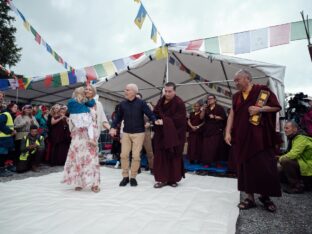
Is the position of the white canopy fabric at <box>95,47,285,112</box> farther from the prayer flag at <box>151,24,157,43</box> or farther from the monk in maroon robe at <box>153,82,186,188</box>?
the monk in maroon robe at <box>153,82,186,188</box>

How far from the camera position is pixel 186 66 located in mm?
7750

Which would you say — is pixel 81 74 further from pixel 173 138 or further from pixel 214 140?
pixel 173 138

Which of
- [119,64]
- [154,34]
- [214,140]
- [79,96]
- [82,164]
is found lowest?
[82,164]

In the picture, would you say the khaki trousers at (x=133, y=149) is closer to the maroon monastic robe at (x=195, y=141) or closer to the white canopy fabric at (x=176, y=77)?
the maroon monastic robe at (x=195, y=141)

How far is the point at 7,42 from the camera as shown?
1683 cm

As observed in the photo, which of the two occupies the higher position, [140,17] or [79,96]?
[140,17]

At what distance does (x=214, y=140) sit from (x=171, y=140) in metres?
2.23

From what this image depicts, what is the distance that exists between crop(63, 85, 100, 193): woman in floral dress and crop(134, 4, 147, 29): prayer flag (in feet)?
10.4

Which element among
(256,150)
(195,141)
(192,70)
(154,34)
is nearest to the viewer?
(256,150)

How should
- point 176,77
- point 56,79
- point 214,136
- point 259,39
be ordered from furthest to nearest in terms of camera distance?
point 176,77 < point 56,79 < point 214,136 < point 259,39

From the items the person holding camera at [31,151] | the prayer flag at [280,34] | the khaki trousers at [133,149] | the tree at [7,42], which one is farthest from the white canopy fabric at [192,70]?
the tree at [7,42]

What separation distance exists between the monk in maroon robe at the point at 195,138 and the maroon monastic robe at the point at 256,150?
3.22 meters

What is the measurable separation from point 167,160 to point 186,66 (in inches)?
188

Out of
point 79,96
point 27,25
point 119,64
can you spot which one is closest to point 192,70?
point 119,64
